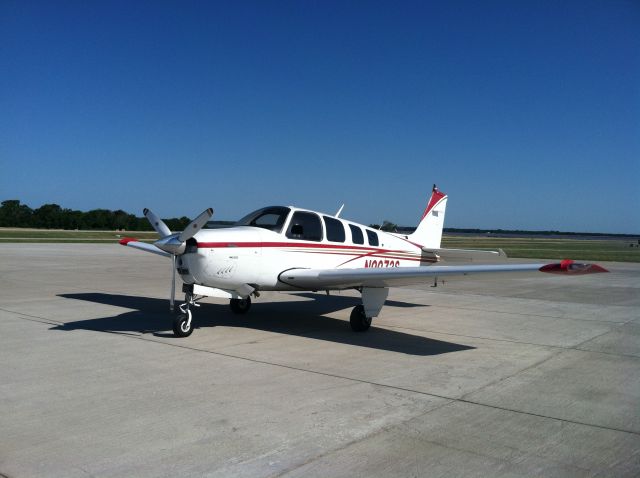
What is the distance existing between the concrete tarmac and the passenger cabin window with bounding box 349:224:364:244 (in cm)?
167

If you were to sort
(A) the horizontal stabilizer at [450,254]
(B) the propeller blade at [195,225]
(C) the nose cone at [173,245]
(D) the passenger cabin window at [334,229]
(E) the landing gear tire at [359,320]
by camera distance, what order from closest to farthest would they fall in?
(B) the propeller blade at [195,225] < (C) the nose cone at [173,245] < (E) the landing gear tire at [359,320] < (D) the passenger cabin window at [334,229] < (A) the horizontal stabilizer at [450,254]

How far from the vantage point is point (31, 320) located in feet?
32.2

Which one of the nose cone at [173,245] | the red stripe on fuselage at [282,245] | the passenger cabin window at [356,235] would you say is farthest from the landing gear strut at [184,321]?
the passenger cabin window at [356,235]

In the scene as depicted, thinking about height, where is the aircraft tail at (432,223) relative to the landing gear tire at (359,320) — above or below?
above

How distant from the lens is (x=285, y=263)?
368 inches

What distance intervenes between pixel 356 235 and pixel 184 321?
13.0 ft

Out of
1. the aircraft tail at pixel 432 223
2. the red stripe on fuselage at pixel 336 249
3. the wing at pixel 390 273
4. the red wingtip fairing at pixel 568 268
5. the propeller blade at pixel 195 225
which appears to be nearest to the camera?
the red wingtip fairing at pixel 568 268

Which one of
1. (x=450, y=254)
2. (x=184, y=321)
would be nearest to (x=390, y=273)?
(x=184, y=321)

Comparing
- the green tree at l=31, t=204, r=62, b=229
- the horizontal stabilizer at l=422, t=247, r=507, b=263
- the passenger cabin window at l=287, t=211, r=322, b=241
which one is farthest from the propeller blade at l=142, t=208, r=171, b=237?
the green tree at l=31, t=204, r=62, b=229

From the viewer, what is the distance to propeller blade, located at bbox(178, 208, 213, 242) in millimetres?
A: 7918

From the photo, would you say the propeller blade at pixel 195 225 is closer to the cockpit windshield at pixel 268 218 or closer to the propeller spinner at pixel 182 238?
the propeller spinner at pixel 182 238

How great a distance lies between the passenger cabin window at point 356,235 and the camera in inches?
428

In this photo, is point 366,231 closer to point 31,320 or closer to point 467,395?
point 467,395

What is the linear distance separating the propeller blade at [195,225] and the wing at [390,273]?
1.79 metres
